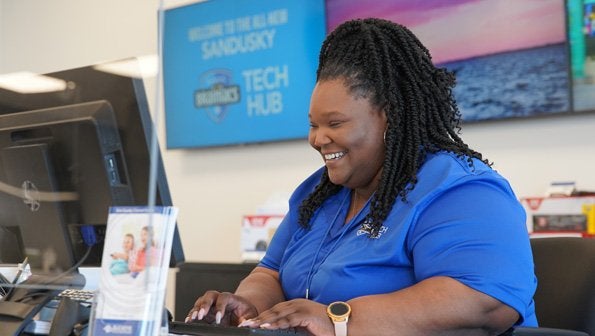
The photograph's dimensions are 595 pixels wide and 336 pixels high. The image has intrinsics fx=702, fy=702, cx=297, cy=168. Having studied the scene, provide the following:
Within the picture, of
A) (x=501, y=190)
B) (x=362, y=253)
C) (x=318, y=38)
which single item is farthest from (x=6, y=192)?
(x=318, y=38)

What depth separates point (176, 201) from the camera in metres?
3.44

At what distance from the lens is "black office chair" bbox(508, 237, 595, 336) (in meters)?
1.29

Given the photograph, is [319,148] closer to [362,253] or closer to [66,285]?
[362,253]

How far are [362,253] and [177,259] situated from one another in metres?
0.34

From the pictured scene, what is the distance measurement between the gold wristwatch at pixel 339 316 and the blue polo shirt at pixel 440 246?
152 mm

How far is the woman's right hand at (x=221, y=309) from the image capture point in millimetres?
1187

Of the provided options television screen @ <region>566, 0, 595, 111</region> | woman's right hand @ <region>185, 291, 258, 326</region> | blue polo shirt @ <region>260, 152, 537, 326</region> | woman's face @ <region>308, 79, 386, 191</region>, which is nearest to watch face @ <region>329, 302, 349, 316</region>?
blue polo shirt @ <region>260, 152, 537, 326</region>

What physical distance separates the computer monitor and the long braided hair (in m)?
0.46

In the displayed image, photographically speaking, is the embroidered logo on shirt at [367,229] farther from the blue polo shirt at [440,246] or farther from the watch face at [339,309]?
the watch face at [339,309]

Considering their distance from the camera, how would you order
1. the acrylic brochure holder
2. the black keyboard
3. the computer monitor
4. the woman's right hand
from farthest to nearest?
the woman's right hand → the computer monitor → the black keyboard → the acrylic brochure holder

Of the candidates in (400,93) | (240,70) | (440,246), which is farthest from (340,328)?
(240,70)

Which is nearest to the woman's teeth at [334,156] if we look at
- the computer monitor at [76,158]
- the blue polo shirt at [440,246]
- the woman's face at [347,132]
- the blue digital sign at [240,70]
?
the woman's face at [347,132]

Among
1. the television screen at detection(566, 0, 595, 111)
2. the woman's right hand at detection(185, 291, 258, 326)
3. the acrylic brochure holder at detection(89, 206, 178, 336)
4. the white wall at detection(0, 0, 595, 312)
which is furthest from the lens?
the white wall at detection(0, 0, 595, 312)

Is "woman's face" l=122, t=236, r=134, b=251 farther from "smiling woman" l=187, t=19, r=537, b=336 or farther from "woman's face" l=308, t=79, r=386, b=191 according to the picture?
"woman's face" l=308, t=79, r=386, b=191
